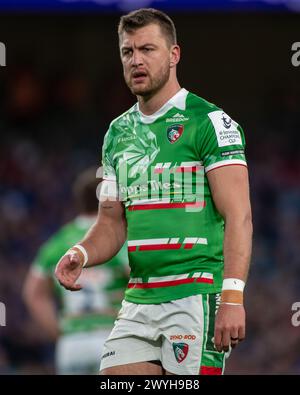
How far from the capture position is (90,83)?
14.9 m

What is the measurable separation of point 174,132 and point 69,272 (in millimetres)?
846

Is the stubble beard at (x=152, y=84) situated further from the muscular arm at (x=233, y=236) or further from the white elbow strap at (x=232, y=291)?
the white elbow strap at (x=232, y=291)

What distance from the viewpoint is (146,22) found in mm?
4996

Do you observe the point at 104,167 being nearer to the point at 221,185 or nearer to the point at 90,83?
the point at 221,185

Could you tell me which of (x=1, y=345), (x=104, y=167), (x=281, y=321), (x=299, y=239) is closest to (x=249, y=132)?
(x=299, y=239)

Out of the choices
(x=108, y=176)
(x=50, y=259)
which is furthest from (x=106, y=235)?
(x=50, y=259)

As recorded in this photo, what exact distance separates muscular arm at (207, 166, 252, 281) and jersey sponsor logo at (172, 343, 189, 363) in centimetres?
40

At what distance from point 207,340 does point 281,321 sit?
867cm

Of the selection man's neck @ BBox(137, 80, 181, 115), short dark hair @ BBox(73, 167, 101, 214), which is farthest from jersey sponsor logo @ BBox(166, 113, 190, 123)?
short dark hair @ BBox(73, 167, 101, 214)

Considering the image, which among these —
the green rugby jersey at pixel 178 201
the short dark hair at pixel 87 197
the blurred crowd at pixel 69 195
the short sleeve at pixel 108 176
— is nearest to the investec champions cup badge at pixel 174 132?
the green rugby jersey at pixel 178 201

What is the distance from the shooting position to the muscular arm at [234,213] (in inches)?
181

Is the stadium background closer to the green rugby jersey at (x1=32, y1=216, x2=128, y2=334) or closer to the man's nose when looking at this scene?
the green rugby jersey at (x1=32, y1=216, x2=128, y2=334)

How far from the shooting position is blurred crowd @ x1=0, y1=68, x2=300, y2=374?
513 inches

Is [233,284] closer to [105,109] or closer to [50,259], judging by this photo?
[50,259]
